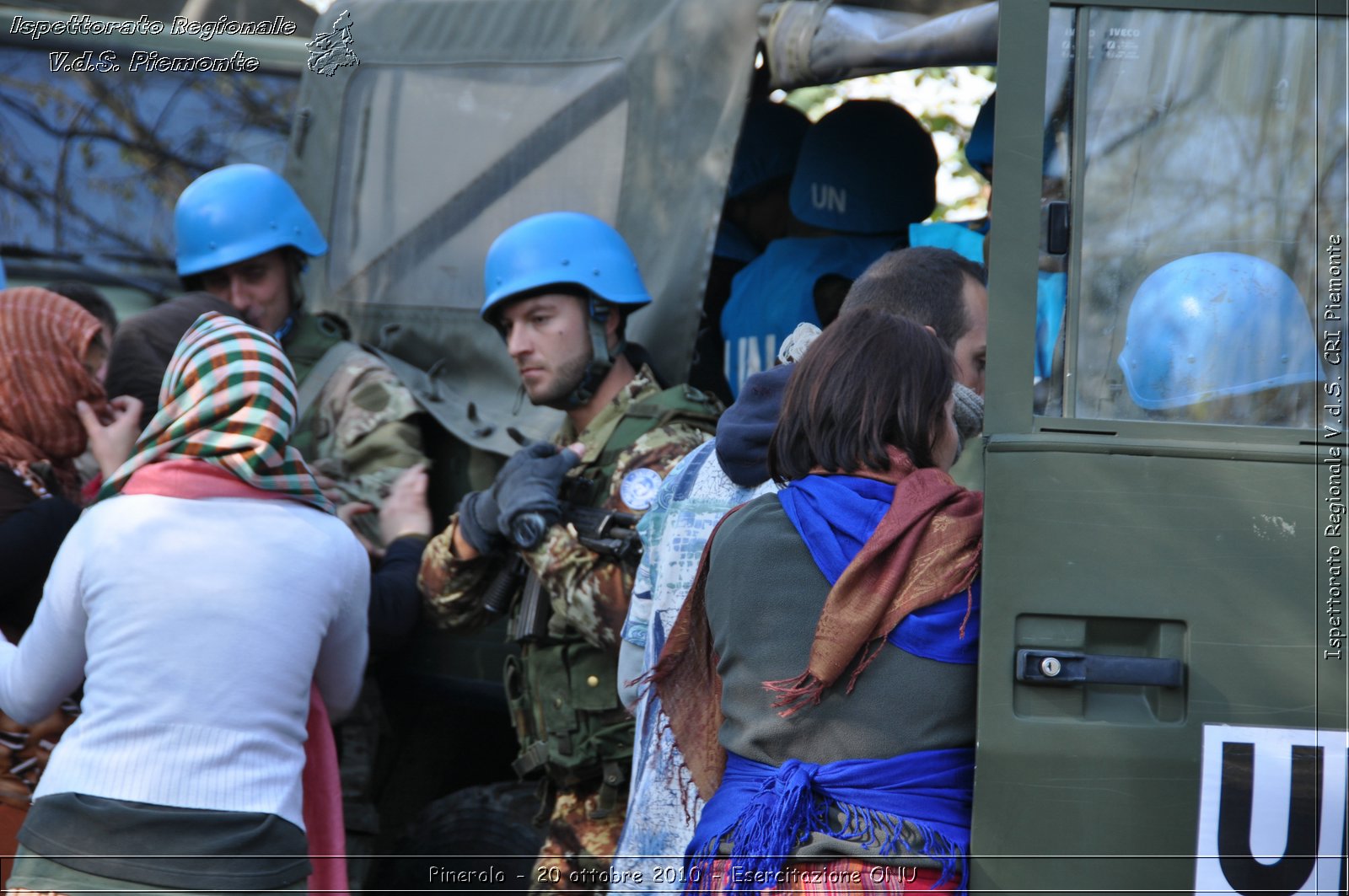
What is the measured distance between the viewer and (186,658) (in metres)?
2.88

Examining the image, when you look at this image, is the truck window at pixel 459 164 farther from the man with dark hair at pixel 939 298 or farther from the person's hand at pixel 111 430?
the man with dark hair at pixel 939 298

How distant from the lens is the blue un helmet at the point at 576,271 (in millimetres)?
4125

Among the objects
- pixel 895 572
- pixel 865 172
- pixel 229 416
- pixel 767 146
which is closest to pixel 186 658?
pixel 229 416

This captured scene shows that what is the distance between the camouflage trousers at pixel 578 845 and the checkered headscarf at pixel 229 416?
1.12 m

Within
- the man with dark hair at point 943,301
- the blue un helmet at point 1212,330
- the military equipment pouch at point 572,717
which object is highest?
the man with dark hair at point 943,301

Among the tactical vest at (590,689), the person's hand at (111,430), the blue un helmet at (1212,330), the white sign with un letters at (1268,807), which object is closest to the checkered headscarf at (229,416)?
the person's hand at (111,430)

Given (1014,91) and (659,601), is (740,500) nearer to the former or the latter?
(659,601)

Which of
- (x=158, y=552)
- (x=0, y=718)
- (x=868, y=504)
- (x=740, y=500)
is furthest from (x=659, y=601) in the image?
(x=0, y=718)

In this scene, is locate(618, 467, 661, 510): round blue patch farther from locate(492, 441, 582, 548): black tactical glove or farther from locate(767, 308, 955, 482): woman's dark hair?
locate(767, 308, 955, 482): woman's dark hair

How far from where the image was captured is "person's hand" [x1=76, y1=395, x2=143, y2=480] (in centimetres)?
380

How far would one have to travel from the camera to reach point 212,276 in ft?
16.3

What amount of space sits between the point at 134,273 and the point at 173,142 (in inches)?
19.3

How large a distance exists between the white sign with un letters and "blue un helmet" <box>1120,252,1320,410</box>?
1.84ft

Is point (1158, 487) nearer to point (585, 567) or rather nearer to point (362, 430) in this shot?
point (585, 567)
